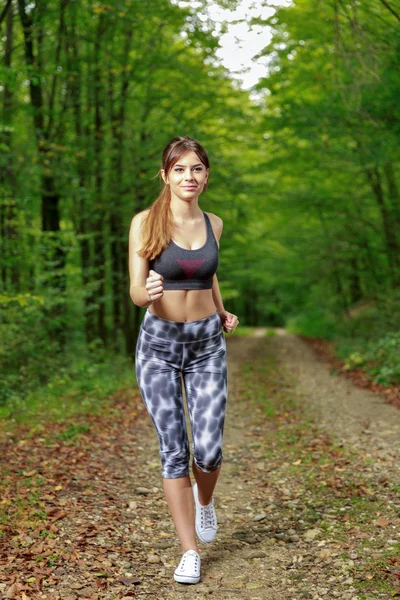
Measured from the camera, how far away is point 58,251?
39.4 feet

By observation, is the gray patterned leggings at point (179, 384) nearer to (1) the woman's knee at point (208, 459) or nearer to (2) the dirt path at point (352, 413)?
(1) the woman's knee at point (208, 459)

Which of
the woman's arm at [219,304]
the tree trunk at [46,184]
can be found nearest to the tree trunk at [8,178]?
the tree trunk at [46,184]

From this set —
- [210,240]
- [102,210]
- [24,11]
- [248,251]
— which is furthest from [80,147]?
[248,251]

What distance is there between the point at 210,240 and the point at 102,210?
33.5 feet

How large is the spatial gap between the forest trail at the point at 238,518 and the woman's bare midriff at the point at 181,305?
1518 millimetres

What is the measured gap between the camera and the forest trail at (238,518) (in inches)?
134

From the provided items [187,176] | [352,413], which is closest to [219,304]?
[187,176]

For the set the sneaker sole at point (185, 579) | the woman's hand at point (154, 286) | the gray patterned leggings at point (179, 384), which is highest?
the woman's hand at point (154, 286)

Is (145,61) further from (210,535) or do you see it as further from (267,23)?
(210,535)

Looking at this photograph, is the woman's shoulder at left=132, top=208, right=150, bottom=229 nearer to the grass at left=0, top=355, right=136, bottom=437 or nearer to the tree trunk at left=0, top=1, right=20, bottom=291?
the grass at left=0, top=355, right=136, bottom=437

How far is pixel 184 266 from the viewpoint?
3.39 metres

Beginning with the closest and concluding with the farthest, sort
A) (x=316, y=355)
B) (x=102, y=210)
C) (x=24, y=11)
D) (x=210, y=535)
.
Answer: (x=210, y=535), (x=24, y=11), (x=102, y=210), (x=316, y=355)

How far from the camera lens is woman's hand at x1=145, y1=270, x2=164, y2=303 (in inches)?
124

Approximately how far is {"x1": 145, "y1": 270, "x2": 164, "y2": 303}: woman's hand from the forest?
4.43m
